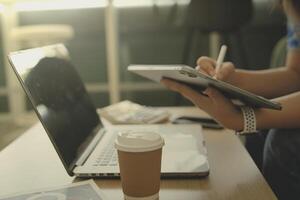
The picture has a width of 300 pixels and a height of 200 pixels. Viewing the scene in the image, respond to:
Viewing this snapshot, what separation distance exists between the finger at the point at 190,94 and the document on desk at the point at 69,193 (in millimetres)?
291

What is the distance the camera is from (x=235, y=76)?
116cm

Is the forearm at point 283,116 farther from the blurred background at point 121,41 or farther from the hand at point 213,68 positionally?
the blurred background at point 121,41

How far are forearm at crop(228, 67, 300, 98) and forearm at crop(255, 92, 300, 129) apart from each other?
0.31 metres

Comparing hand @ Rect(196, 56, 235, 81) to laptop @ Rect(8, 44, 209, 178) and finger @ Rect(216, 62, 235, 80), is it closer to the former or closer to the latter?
finger @ Rect(216, 62, 235, 80)

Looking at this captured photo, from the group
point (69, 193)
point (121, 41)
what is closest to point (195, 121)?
point (69, 193)

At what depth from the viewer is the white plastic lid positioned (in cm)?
60

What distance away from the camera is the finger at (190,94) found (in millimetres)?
864

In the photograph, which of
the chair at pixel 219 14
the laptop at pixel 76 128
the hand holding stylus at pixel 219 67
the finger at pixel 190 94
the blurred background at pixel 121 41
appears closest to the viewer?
the laptop at pixel 76 128

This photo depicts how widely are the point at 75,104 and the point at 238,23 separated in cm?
176

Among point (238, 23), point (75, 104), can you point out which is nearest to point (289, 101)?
point (75, 104)

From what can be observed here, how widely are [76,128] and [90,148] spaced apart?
5 cm

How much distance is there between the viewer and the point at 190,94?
90cm

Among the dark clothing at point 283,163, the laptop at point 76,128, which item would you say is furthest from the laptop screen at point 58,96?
the dark clothing at point 283,163

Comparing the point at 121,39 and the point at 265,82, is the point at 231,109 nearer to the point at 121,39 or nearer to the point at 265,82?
the point at 265,82
